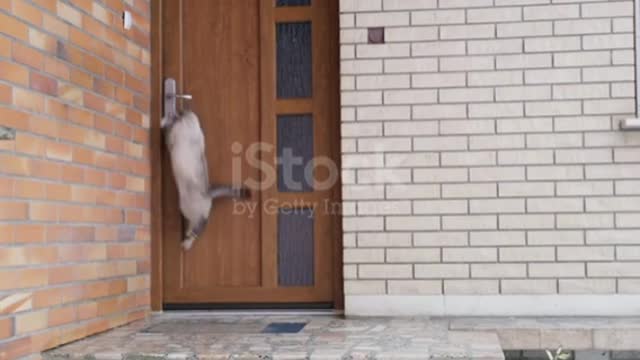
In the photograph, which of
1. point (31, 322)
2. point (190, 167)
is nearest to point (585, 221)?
point (190, 167)

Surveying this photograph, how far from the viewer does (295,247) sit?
13.4 feet

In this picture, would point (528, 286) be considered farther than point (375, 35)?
No

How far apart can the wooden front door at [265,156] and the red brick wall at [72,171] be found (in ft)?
1.00

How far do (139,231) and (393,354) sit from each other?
1.68 meters

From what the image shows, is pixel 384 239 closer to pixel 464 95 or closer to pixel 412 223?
pixel 412 223

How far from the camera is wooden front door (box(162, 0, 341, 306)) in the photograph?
4.08 m

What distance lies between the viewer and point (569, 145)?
3783 mm

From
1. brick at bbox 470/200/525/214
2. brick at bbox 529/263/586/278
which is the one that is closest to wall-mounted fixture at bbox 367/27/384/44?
brick at bbox 470/200/525/214

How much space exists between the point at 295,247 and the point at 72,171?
4.18 ft

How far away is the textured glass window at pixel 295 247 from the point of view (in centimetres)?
408

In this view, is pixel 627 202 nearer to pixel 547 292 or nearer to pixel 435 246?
pixel 547 292

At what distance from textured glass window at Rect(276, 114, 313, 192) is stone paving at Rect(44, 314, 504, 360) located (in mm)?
709

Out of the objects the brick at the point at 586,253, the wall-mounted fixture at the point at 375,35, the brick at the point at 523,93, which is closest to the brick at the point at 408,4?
the wall-mounted fixture at the point at 375,35

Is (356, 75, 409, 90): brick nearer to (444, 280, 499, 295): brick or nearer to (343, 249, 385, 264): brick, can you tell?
(343, 249, 385, 264): brick
